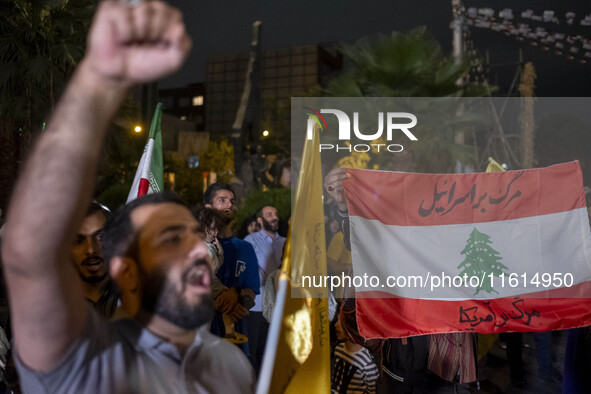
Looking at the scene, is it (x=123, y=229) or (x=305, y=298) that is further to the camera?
(x=305, y=298)

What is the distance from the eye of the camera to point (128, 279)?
3.71 feet

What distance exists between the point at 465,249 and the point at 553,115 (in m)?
33.2

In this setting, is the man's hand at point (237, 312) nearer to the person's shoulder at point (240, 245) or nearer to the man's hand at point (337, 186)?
the person's shoulder at point (240, 245)

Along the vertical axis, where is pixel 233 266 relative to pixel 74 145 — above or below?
below

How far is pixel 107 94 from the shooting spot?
0.87 metres

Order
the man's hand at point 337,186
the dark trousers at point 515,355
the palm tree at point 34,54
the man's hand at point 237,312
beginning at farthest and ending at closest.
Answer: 1. the palm tree at point 34,54
2. the dark trousers at point 515,355
3. the man's hand at point 337,186
4. the man's hand at point 237,312

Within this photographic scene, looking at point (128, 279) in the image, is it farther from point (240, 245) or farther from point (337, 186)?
point (240, 245)

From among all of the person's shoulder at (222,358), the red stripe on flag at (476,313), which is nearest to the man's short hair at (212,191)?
the red stripe on flag at (476,313)

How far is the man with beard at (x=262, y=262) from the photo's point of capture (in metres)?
5.49

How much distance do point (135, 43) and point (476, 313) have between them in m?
3.48

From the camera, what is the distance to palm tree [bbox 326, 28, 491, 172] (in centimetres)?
1367

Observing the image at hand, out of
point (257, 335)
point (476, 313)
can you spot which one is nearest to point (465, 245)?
point (476, 313)

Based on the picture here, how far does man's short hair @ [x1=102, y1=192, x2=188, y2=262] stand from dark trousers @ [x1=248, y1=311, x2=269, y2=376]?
4363 mm

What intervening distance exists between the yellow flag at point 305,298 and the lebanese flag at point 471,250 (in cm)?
49
